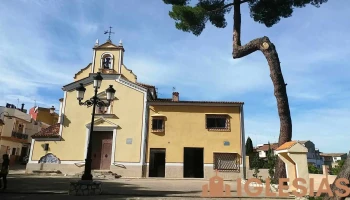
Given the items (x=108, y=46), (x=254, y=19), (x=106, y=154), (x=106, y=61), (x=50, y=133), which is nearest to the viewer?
(x=254, y=19)

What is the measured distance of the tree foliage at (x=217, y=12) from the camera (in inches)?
566

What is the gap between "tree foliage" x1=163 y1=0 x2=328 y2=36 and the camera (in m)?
14.4

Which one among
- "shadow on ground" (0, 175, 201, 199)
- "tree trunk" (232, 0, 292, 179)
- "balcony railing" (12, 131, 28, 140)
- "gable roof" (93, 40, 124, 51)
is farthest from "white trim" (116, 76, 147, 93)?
"balcony railing" (12, 131, 28, 140)

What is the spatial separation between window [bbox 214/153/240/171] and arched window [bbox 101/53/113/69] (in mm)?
11545

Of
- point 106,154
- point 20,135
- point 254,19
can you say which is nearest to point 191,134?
point 106,154

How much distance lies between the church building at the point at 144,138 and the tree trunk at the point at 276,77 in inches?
273

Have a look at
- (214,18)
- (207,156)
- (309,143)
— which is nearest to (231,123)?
(207,156)

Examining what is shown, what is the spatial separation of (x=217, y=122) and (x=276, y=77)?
883cm

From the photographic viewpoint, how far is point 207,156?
19422 millimetres

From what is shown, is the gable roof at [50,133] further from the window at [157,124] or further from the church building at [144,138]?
the window at [157,124]

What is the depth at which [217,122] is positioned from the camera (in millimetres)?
20156

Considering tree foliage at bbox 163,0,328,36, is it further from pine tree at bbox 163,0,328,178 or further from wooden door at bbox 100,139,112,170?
wooden door at bbox 100,139,112,170

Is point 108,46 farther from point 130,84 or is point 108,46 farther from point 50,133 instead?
point 50,133

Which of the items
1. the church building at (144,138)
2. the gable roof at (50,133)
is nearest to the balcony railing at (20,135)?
the gable roof at (50,133)
